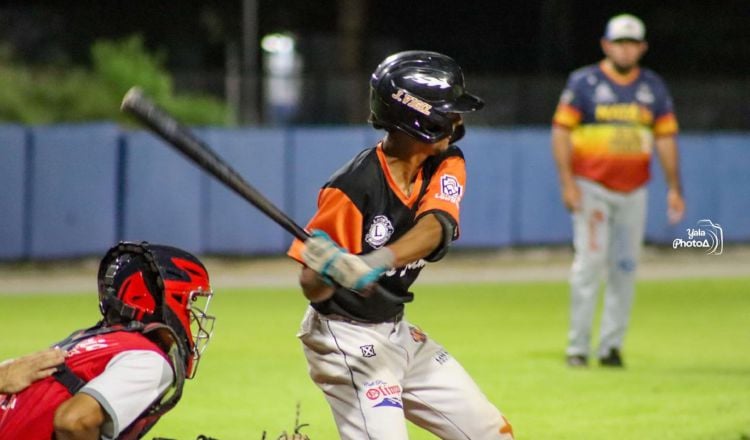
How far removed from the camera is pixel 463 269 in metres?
16.3

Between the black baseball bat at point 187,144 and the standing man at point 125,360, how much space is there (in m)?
0.34

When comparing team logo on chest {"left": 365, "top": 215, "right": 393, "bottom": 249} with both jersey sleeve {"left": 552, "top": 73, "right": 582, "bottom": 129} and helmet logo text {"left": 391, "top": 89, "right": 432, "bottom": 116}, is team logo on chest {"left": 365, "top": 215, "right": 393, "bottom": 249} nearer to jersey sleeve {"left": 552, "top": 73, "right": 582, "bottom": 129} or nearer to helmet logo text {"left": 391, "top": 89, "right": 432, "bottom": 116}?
helmet logo text {"left": 391, "top": 89, "right": 432, "bottom": 116}

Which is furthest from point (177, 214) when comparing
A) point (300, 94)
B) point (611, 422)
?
point (611, 422)

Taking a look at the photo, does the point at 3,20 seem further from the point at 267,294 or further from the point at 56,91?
the point at 267,294

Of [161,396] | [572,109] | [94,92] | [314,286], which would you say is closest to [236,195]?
[94,92]

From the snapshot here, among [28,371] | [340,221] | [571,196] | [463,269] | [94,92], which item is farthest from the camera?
[94,92]

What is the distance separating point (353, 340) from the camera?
4.80m

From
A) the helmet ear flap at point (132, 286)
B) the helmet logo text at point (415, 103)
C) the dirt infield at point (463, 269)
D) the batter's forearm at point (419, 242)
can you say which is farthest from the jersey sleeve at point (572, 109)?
the dirt infield at point (463, 269)

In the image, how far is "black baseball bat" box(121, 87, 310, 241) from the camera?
4.02 metres

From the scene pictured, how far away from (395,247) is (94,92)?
50.7 feet

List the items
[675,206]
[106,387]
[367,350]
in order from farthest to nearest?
[675,206] → [367,350] → [106,387]

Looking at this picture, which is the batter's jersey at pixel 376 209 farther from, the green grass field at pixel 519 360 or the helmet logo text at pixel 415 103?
the green grass field at pixel 519 360

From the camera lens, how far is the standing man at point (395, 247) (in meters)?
4.69

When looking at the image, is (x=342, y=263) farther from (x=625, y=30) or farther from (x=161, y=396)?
(x=625, y=30)
